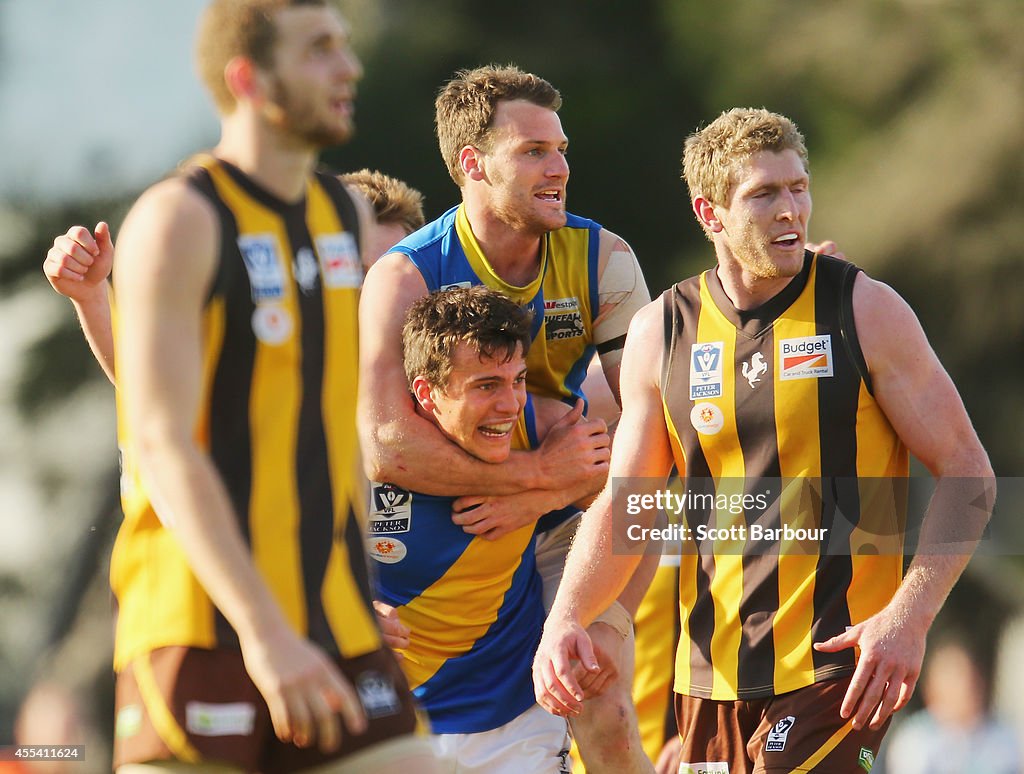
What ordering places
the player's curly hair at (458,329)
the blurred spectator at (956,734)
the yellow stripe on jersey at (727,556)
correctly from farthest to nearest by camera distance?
1. the blurred spectator at (956,734)
2. the player's curly hair at (458,329)
3. the yellow stripe on jersey at (727,556)

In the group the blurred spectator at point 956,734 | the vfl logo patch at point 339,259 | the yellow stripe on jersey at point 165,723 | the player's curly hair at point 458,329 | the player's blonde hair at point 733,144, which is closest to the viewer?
the yellow stripe on jersey at point 165,723

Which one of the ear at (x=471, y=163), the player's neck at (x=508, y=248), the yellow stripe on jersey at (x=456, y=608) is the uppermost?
the ear at (x=471, y=163)

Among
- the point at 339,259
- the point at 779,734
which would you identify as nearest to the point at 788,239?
the point at 779,734

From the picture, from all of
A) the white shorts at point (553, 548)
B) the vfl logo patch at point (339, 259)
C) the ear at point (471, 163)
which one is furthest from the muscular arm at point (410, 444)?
the vfl logo patch at point (339, 259)

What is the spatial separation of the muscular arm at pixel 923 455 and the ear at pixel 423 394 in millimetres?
1518

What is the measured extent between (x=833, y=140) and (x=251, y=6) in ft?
30.3

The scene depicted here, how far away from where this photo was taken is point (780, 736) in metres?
4.96

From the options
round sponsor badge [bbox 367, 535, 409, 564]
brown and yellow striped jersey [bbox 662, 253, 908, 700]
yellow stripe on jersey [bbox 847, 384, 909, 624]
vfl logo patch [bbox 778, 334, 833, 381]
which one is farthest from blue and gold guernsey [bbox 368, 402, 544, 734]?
yellow stripe on jersey [bbox 847, 384, 909, 624]

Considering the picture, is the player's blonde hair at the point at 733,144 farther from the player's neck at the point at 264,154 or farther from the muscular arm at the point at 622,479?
the player's neck at the point at 264,154

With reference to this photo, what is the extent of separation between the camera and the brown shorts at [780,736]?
4883 millimetres

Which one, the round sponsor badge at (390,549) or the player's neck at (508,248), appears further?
the player's neck at (508,248)

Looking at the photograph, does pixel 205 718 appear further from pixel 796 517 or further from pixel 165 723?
pixel 796 517

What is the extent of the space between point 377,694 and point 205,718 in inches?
14.5

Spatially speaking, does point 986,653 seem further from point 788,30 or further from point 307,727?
point 307,727
